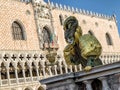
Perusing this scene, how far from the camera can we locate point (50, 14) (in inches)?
1168

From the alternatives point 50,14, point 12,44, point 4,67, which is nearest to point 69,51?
point 4,67

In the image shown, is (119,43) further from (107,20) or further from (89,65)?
(89,65)

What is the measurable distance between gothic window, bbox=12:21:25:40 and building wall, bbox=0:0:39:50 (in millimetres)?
382

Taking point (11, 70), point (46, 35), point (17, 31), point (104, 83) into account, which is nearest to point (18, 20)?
point (17, 31)

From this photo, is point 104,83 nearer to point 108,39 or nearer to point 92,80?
point 92,80

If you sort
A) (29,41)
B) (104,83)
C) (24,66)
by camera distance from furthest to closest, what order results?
(29,41), (24,66), (104,83)

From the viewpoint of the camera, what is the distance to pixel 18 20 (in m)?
26.3

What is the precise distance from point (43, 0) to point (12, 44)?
7440 millimetres

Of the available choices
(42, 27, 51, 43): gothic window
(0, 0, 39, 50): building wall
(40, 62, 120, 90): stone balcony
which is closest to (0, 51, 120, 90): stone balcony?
(0, 0, 39, 50): building wall

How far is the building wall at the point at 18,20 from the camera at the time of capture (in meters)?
24.5

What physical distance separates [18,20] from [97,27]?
13397mm

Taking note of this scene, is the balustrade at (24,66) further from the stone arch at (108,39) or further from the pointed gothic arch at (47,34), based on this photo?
the stone arch at (108,39)

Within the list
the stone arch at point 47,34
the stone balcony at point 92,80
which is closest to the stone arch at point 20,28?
the stone arch at point 47,34

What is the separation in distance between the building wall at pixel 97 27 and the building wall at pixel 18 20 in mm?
3390
